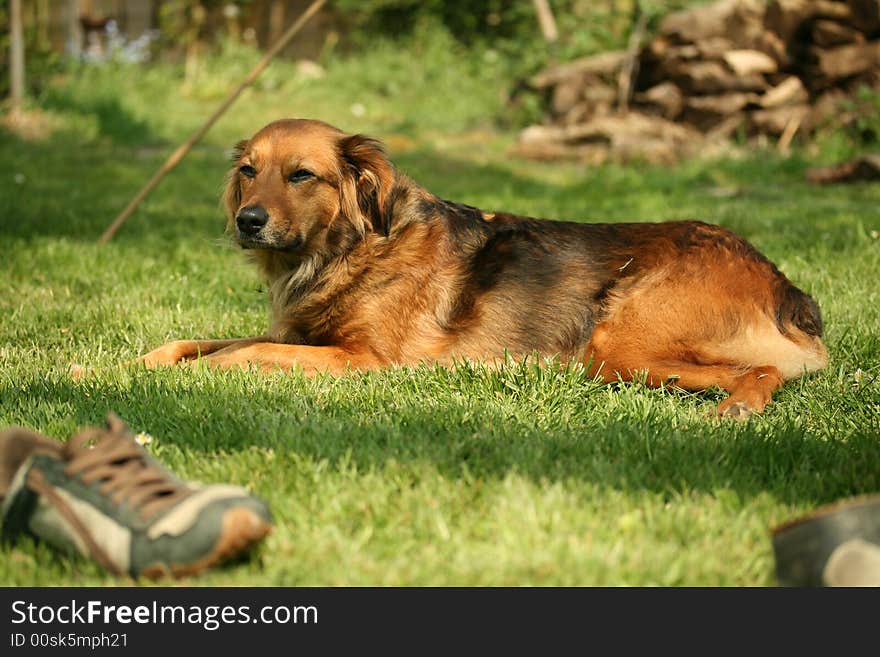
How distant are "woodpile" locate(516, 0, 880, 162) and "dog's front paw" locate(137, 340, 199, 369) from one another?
8.01 metres

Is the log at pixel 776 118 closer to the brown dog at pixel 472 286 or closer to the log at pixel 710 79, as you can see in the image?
the log at pixel 710 79

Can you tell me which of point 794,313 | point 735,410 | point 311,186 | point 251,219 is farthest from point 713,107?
point 251,219

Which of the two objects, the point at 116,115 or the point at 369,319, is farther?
the point at 116,115

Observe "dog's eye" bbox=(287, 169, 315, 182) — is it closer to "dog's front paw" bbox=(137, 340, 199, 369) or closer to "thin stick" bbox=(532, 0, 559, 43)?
"dog's front paw" bbox=(137, 340, 199, 369)

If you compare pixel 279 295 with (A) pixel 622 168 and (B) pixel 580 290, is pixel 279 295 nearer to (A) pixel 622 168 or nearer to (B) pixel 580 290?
(B) pixel 580 290

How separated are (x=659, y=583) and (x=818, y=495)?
2.55ft

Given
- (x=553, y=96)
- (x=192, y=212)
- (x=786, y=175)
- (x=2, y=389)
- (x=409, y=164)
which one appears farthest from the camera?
(x=553, y=96)

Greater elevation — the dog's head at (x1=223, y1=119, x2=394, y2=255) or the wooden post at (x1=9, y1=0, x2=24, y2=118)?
the dog's head at (x1=223, y1=119, x2=394, y2=255)

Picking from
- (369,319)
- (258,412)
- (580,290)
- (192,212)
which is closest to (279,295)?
(369,319)

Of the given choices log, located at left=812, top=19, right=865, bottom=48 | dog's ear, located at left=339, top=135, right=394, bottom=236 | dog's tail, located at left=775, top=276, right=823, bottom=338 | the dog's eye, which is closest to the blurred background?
log, located at left=812, top=19, right=865, bottom=48

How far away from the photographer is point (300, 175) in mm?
4082

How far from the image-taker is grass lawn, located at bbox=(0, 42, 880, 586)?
90.7 inches

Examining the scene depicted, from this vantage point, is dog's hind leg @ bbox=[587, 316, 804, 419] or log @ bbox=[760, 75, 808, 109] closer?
→ dog's hind leg @ bbox=[587, 316, 804, 419]

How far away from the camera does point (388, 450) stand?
9.59 feet
